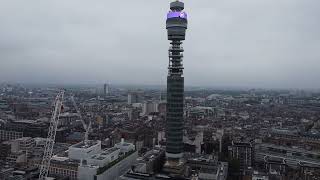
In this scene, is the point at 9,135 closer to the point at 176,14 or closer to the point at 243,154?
the point at 176,14

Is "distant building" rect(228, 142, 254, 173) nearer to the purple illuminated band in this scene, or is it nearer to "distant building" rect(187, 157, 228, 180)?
"distant building" rect(187, 157, 228, 180)

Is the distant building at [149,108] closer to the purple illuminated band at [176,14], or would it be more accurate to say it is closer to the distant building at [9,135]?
the distant building at [9,135]

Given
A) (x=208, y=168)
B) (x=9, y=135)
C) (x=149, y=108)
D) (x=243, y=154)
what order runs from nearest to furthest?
(x=208, y=168), (x=243, y=154), (x=9, y=135), (x=149, y=108)

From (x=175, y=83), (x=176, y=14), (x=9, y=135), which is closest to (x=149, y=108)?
(x=9, y=135)

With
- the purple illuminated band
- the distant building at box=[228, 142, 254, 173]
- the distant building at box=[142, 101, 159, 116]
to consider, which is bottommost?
the distant building at box=[228, 142, 254, 173]

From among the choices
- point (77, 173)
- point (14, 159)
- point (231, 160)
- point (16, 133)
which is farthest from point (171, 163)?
point (16, 133)

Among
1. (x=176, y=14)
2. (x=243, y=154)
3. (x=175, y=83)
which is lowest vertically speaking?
(x=243, y=154)

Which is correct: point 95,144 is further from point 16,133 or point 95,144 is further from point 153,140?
point 16,133

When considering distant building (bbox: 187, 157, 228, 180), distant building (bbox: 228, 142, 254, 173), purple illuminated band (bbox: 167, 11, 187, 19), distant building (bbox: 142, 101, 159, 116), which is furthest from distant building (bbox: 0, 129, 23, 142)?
distant building (bbox: 142, 101, 159, 116)

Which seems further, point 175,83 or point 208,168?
point 175,83
